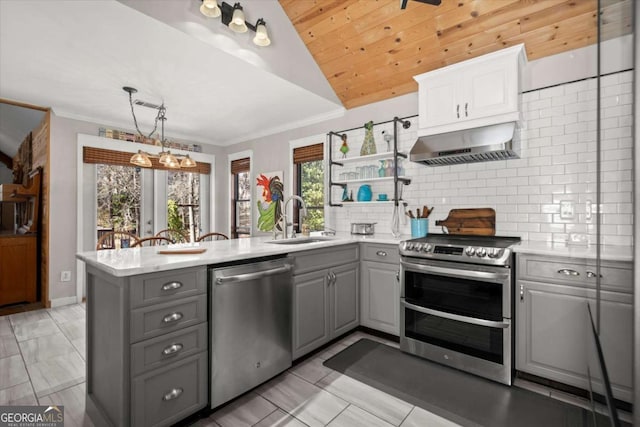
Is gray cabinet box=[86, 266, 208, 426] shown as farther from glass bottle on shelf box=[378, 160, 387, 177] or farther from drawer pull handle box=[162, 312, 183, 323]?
glass bottle on shelf box=[378, 160, 387, 177]

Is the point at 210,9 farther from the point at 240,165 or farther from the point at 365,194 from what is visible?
the point at 240,165

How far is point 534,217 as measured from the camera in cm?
273

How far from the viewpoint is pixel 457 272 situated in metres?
2.41

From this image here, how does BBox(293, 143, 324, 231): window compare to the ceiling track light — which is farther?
BBox(293, 143, 324, 231): window

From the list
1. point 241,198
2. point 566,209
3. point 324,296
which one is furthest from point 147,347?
point 241,198

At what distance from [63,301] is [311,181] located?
351 centimetres

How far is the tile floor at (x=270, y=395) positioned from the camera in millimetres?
1911

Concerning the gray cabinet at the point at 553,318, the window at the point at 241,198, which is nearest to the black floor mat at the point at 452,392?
the gray cabinet at the point at 553,318

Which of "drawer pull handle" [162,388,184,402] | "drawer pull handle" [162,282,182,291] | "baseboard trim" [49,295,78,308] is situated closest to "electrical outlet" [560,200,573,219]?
"drawer pull handle" [162,282,182,291]

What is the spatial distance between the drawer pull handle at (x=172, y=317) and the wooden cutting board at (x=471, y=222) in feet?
8.12

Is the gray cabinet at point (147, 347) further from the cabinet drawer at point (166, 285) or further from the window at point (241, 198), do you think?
the window at point (241, 198)

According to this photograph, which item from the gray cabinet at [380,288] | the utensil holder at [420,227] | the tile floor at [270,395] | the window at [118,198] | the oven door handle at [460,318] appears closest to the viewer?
the tile floor at [270,395]

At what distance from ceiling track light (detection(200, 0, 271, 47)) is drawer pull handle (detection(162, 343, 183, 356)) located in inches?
90.4

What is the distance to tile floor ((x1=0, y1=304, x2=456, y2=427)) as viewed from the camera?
6.27 ft
